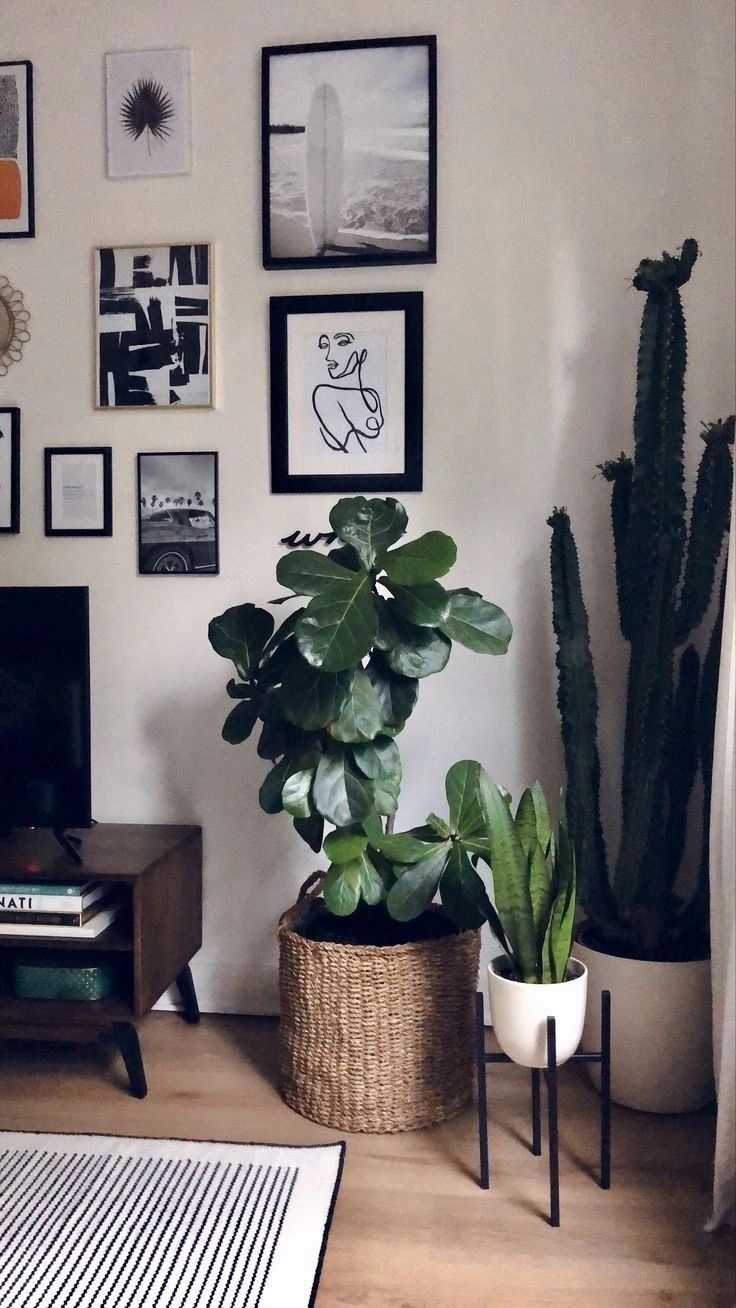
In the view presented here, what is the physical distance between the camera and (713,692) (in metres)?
2.09

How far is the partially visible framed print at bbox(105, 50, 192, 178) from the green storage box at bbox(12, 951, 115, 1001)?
1.87m

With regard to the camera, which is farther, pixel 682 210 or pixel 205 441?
pixel 205 441

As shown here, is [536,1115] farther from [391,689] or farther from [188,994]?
[188,994]

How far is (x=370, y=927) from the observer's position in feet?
7.29

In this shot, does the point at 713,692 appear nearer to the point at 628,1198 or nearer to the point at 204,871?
the point at 628,1198

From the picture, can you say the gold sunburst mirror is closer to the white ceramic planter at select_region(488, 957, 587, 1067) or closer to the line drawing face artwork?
the line drawing face artwork

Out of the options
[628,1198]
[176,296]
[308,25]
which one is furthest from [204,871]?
[308,25]

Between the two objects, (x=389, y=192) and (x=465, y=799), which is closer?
(x=465, y=799)

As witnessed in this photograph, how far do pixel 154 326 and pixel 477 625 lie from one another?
1.20 meters

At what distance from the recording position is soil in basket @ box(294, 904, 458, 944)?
2.18 metres

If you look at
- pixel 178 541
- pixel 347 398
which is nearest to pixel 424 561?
pixel 347 398

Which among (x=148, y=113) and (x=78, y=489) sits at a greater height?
(x=148, y=113)

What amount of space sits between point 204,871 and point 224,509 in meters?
0.91

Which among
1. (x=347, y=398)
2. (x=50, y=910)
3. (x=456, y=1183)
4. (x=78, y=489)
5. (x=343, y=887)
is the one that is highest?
(x=347, y=398)
